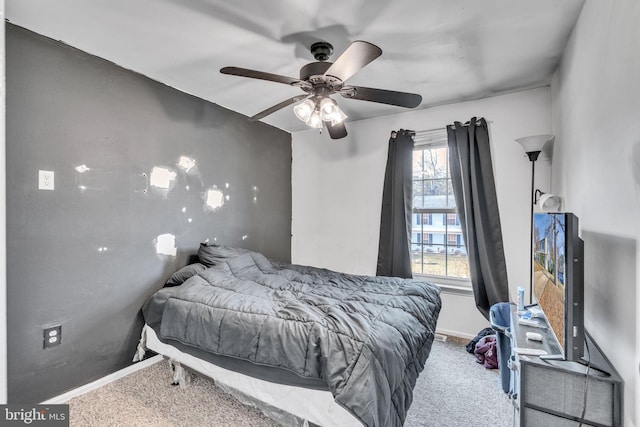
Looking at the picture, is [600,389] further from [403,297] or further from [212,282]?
[212,282]

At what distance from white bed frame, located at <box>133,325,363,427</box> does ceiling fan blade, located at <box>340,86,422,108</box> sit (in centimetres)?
173

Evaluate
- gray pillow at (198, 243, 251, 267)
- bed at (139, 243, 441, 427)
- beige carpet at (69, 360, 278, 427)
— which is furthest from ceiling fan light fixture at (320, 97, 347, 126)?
beige carpet at (69, 360, 278, 427)

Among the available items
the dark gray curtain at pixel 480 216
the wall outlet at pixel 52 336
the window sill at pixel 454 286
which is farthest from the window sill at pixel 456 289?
the wall outlet at pixel 52 336

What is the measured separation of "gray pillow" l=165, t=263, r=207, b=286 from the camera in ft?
8.02

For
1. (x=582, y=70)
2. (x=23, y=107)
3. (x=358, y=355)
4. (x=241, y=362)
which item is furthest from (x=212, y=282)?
(x=582, y=70)

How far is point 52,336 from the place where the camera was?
75.1 inches

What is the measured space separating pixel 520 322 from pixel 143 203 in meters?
2.78

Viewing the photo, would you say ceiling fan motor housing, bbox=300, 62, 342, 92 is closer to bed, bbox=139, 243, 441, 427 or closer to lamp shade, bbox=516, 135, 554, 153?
bed, bbox=139, 243, 441, 427

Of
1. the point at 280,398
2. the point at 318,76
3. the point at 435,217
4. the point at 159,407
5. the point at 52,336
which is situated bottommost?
the point at 159,407

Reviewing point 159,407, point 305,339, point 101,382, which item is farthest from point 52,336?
point 305,339

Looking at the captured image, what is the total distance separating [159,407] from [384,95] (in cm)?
245

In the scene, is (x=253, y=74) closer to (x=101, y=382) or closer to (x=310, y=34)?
(x=310, y=34)

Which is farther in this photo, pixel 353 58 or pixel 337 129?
pixel 337 129

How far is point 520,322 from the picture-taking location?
177 centimetres
